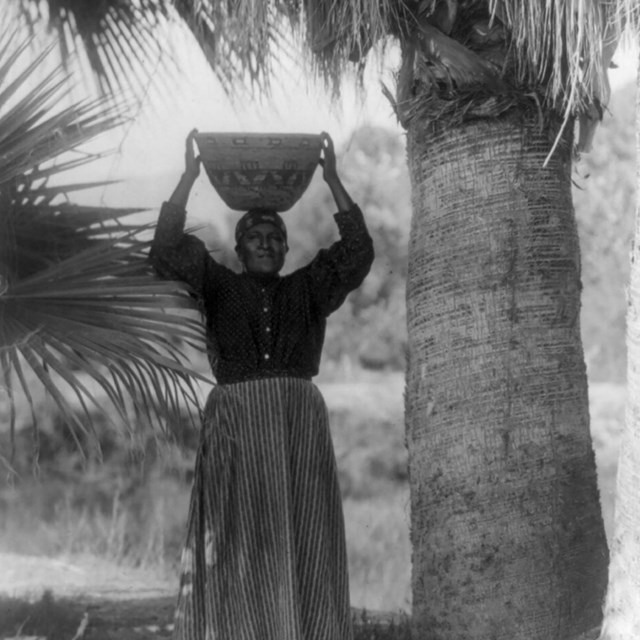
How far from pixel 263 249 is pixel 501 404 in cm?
86

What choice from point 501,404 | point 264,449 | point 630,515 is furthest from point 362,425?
point 630,515

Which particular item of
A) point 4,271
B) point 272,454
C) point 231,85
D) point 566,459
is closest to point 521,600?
point 566,459

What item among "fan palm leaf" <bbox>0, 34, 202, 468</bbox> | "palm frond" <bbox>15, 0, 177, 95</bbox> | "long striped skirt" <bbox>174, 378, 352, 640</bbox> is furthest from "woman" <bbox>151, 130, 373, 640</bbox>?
"palm frond" <bbox>15, 0, 177, 95</bbox>

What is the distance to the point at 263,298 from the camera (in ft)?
11.0

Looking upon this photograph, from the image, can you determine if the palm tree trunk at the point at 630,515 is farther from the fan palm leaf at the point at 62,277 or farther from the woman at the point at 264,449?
the fan palm leaf at the point at 62,277

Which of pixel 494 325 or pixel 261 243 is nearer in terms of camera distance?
pixel 494 325

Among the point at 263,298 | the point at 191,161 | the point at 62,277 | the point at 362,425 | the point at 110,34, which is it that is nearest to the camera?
the point at 62,277

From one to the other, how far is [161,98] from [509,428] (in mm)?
1815

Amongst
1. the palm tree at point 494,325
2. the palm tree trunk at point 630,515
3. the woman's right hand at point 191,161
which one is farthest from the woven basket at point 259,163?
the palm tree trunk at point 630,515

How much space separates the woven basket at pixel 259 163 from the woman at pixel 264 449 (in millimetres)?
101

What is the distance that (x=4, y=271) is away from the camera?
309 cm

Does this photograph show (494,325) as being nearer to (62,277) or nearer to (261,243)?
(261,243)

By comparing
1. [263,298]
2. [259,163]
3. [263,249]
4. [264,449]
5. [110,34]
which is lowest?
[264,449]

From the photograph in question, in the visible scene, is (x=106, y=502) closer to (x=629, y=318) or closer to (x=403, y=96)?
(x=403, y=96)
